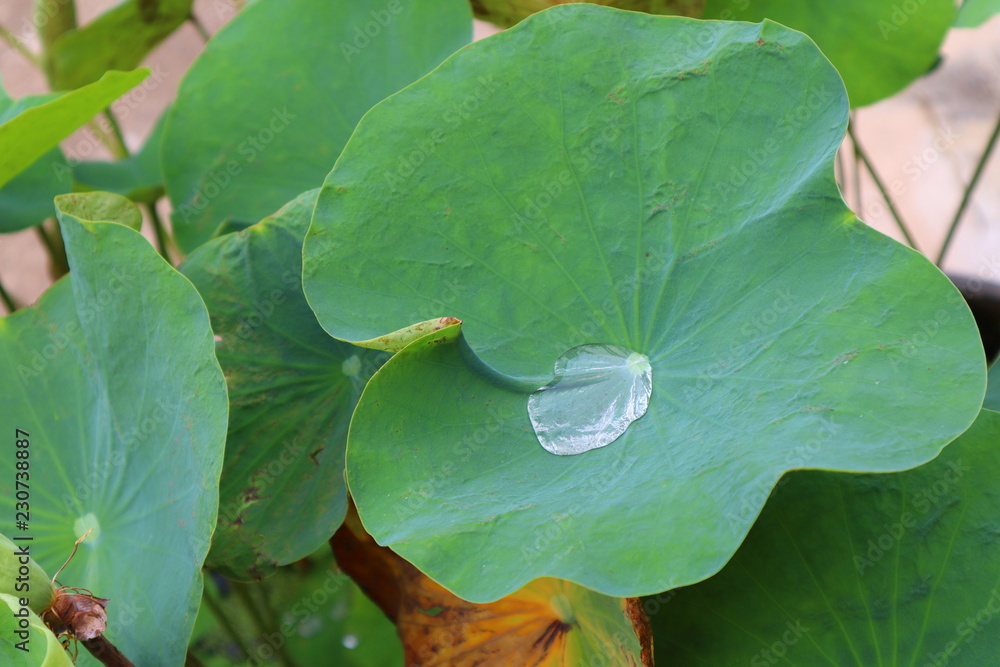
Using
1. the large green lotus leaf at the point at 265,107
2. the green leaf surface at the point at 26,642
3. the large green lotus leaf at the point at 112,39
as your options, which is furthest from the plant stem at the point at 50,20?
the green leaf surface at the point at 26,642

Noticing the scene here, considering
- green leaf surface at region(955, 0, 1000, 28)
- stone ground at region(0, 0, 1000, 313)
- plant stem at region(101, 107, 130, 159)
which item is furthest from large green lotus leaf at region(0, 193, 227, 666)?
stone ground at region(0, 0, 1000, 313)

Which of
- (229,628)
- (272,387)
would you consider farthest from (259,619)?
(272,387)

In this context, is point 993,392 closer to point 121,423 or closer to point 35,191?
point 121,423

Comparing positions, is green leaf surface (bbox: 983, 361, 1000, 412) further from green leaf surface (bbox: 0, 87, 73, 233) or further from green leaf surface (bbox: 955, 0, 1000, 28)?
green leaf surface (bbox: 0, 87, 73, 233)

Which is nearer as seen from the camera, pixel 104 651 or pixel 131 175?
pixel 104 651

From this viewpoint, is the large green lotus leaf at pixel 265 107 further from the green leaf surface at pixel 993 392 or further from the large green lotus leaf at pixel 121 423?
the green leaf surface at pixel 993 392
